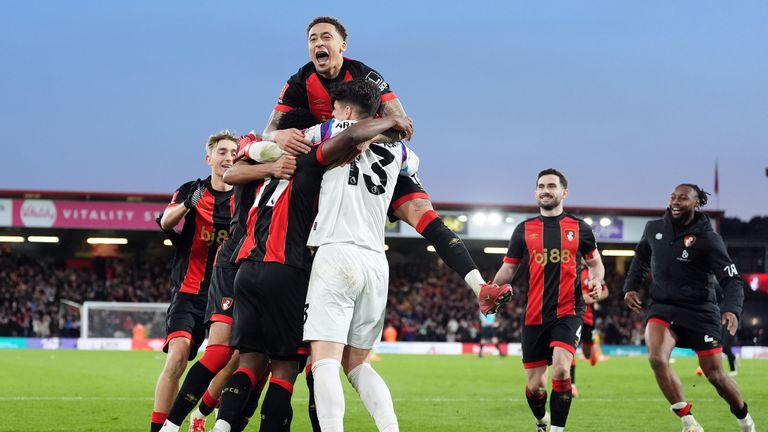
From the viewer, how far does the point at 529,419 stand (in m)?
10.9

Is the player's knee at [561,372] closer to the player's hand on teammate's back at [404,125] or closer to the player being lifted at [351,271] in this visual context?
the player being lifted at [351,271]

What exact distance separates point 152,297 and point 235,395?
38.7 meters

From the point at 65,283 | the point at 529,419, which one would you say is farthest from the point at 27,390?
the point at 65,283

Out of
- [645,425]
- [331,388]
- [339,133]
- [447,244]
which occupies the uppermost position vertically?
[339,133]

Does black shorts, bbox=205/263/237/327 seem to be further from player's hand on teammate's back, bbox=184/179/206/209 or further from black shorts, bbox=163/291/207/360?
black shorts, bbox=163/291/207/360

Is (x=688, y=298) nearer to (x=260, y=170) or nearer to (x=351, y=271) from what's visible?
(x=351, y=271)

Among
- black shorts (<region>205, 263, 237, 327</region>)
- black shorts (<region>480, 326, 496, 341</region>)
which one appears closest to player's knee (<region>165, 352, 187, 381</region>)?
black shorts (<region>205, 263, 237, 327</region>)

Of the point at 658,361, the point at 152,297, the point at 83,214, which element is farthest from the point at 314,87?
the point at 152,297

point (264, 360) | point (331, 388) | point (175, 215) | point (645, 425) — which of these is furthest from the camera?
point (645, 425)

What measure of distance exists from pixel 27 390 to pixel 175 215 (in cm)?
829

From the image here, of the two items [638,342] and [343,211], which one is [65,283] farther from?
[343,211]

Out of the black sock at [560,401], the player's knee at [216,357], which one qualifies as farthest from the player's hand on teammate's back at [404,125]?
the black sock at [560,401]

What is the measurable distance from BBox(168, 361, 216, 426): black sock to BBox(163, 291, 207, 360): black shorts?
1219mm

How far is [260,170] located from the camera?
5.70 metres
